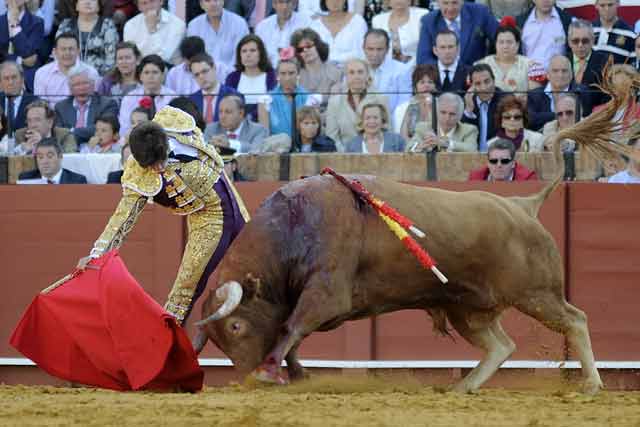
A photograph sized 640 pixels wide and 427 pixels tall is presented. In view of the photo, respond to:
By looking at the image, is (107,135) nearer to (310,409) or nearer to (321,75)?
(321,75)

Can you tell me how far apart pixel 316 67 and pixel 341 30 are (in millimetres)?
411

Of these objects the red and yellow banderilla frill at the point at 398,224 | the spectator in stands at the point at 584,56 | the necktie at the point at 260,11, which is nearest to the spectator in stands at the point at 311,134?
the necktie at the point at 260,11

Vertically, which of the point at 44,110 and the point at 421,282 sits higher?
the point at 44,110

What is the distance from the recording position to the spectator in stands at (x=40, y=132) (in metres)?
8.91

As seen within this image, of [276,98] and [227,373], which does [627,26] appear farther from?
[227,373]

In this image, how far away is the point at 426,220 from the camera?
639 cm

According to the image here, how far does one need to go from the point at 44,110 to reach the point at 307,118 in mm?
1892

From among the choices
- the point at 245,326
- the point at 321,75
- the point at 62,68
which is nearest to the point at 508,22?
the point at 321,75

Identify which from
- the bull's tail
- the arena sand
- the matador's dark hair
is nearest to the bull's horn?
the arena sand

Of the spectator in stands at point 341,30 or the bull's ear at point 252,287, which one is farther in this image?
the spectator in stands at point 341,30

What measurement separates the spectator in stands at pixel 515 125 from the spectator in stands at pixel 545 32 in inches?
25.3

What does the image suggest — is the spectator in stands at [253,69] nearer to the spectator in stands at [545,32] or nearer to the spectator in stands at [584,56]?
the spectator in stands at [545,32]


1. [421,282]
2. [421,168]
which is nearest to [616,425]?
[421,282]

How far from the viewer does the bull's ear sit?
237 inches
